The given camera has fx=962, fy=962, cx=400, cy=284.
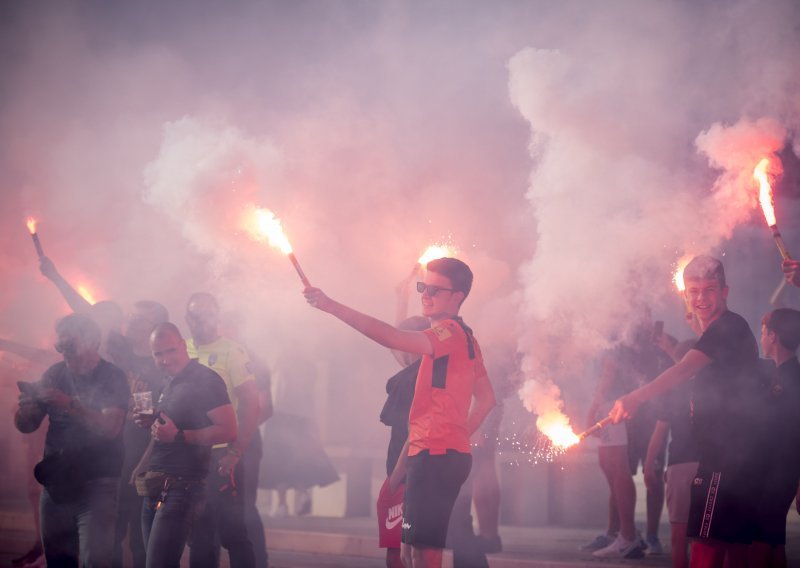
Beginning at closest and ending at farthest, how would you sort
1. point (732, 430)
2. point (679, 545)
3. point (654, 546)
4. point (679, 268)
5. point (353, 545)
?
point (732, 430) < point (679, 545) < point (679, 268) < point (654, 546) < point (353, 545)

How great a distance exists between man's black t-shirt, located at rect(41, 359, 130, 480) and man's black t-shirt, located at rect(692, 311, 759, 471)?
320cm

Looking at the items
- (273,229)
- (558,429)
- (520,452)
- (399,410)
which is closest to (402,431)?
(399,410)

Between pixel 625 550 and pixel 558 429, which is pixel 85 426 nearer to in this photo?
pixel 558 429

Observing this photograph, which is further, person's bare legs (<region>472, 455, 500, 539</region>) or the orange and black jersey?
person's bare legs (<region>472, 455, 500, 539</region>)

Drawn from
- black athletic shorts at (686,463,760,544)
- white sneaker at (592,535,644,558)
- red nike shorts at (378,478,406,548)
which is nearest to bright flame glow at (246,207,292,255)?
red nike shorts at (378,478,406,548)

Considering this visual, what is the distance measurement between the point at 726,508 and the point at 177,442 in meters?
2.66

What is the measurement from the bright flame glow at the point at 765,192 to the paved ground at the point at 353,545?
8.89 ft

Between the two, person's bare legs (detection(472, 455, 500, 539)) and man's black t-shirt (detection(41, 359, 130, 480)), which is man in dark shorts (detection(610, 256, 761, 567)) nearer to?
person's bare legs (detection(472, 455, 500, 539))

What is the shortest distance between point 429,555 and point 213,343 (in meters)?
2.26

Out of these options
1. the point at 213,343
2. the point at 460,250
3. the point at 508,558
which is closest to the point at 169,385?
the point at 213,343

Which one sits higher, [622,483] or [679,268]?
[679,268]

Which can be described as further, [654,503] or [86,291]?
[86,291]

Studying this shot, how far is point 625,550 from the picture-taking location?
7.05 metres

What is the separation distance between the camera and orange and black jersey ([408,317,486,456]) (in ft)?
14.5
